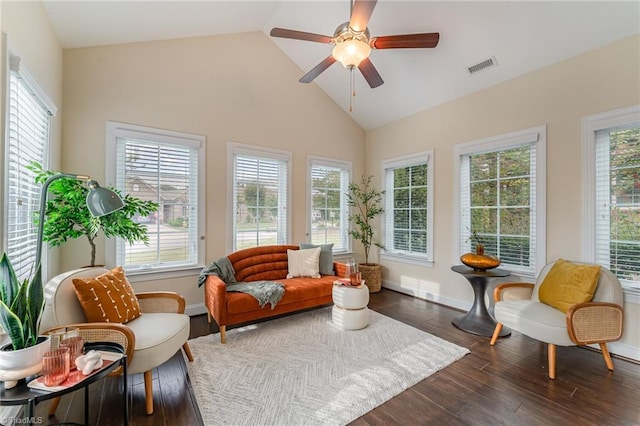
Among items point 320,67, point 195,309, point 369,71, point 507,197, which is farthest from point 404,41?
point 195,309

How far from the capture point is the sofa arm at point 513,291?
287 centimetres

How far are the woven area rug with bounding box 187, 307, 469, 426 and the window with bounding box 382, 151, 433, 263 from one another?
1606 mm

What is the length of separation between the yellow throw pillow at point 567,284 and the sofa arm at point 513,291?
0.16 m

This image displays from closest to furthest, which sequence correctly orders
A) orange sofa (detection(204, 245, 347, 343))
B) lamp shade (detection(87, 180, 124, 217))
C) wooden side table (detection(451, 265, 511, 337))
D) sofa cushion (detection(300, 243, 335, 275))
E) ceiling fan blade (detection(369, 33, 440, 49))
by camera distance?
lamp shade (detection(87, 180, 124, 217))
ceiling fan blade (detection(369, 33, 440, 49))
orange sofa (detection(204, 245, 347, 343))
wooden side table (detection(451, 265, 511, 337))
sofa cushion (detection(300, 243, 335, 275))

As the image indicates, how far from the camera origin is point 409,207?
4633 millimetres

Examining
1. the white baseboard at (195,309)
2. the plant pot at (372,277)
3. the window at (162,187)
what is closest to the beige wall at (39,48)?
the window at (162,187)

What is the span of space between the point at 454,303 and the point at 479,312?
64 centimetres

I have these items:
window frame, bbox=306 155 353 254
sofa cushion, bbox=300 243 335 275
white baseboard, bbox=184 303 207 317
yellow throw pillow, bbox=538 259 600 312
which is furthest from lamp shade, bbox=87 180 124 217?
yellow throw pillow, bbox=538 259 600 312

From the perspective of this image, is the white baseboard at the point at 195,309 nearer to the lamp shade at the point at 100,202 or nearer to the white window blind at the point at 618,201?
the lamp shade at the point at 100,202

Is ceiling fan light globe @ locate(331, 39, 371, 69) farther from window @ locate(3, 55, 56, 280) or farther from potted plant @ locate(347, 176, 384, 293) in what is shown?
potted plant @ locate(347, 176, 384, 293)

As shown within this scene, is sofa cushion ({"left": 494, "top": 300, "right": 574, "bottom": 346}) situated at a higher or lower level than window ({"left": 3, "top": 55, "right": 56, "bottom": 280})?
lower

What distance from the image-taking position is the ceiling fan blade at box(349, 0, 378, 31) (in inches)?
76.8

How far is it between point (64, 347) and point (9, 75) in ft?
5.68

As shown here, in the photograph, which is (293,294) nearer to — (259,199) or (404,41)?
(259,199)
